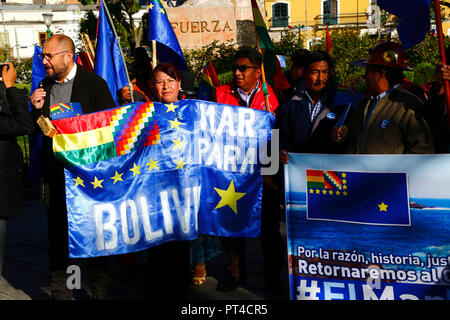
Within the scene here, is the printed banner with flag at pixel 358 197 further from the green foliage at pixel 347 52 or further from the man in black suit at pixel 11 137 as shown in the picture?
the green foliage at pixel 347 52

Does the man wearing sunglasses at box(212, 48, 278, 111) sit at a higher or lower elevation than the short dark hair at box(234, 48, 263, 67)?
lower

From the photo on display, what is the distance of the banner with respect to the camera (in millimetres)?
3400

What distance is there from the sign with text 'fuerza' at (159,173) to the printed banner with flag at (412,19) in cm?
122

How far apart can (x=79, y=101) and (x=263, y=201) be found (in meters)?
1.71

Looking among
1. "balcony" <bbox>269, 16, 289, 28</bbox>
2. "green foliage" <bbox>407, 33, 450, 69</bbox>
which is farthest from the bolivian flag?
"balcony" <bbox>269, 16, 289, 28</bbox>

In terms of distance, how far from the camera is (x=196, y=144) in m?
4.20

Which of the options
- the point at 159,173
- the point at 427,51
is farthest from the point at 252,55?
the point at 427,51

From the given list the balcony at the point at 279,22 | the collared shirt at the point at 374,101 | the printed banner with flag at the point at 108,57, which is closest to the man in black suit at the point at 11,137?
the printed banner with flag at the point at 108,57

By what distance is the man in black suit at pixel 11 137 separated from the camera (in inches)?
162

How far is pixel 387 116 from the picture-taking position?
12.4ft

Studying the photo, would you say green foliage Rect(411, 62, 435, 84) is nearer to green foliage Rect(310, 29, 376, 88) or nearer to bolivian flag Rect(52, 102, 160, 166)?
green foliage Rect(310, 29, 376, 88)

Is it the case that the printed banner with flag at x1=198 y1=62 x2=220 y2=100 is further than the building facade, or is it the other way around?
the building facade

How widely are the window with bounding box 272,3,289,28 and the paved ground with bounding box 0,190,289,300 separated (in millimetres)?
59457
